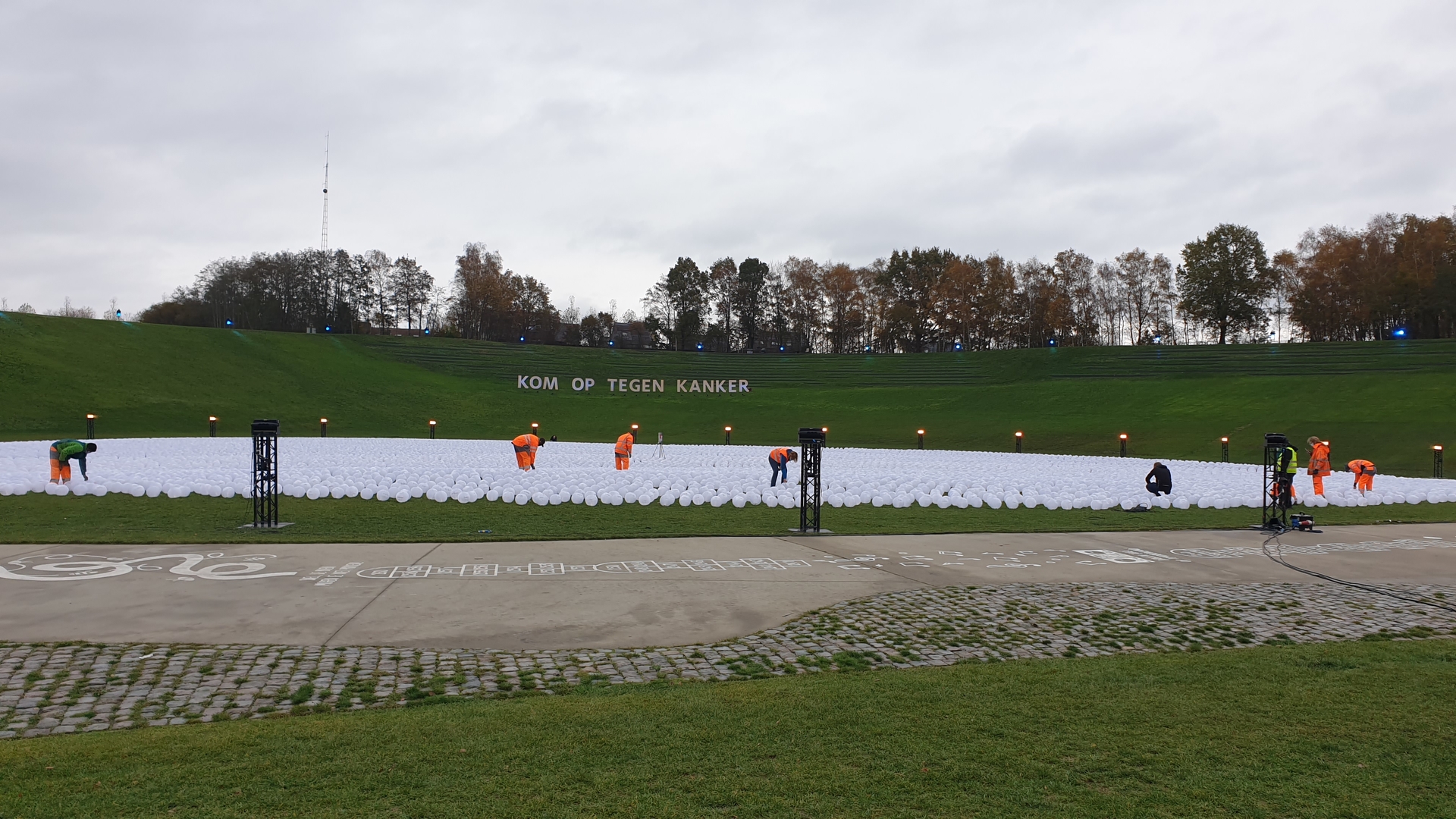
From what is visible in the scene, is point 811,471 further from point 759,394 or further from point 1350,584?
point 759,394

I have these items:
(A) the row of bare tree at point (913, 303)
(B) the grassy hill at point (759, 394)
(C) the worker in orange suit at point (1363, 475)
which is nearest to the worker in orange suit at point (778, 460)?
(C) the worker in orange suit at point (1363, 475)

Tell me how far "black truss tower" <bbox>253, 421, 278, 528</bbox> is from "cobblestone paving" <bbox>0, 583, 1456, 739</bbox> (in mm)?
6689

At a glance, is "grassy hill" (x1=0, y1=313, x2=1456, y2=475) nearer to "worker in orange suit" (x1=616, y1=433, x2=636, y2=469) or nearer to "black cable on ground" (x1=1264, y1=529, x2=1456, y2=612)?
"worker in orange suit" (x1=616, y1=433, x2=636, y2=469)

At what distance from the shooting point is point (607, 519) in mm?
14367

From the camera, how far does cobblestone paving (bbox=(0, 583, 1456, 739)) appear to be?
5.30 meters

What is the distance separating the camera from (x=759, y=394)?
58531 mm

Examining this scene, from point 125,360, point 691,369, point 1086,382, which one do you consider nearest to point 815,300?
point 691,369

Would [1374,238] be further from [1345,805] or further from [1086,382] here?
[1345,805]

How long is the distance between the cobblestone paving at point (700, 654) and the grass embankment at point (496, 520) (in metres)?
5.16

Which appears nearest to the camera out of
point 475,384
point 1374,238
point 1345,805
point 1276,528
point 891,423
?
point 1345,805

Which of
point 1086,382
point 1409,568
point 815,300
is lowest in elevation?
point 1409,568

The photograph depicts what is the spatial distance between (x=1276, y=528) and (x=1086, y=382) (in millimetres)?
42979

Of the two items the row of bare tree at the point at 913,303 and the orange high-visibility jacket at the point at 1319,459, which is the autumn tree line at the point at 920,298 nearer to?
the row of bare tree at the point at 913,303

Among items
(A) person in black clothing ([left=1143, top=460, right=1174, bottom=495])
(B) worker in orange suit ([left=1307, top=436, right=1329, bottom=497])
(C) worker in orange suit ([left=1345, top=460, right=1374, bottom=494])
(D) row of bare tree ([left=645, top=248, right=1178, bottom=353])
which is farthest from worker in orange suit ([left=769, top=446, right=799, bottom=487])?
(D) row of bare tree ([left=645, top=248, right=1178, bottom=353])
